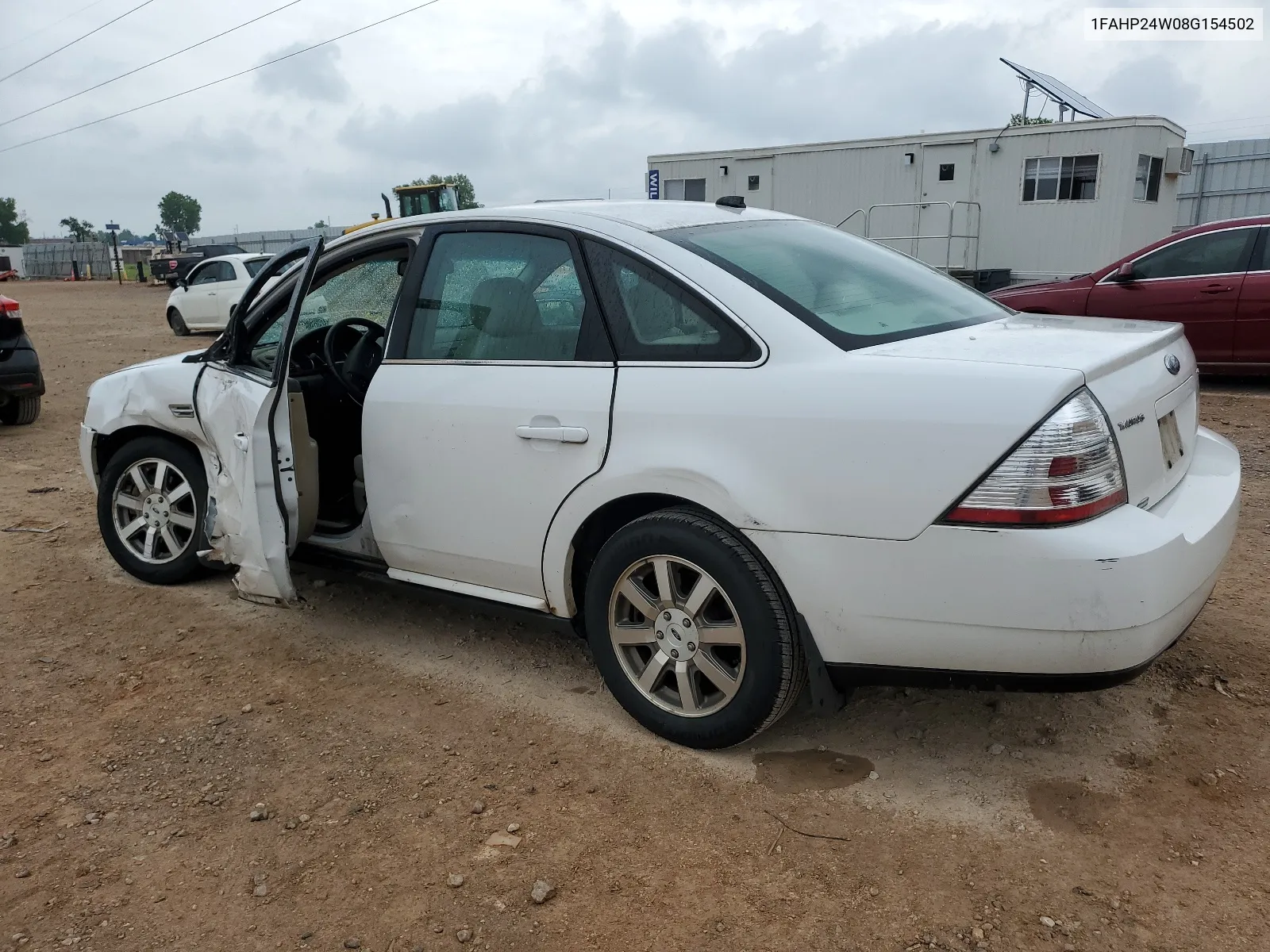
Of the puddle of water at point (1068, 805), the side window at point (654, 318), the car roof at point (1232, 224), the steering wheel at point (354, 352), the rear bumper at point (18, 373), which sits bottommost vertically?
the puddle of water at point (1068, 805)

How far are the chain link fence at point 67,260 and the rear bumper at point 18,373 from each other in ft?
167

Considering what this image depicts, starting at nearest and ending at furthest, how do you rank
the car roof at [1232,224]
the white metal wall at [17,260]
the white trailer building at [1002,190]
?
1. the car roof at [1232,224]
2. the white trailer building at [1002,190]
3. the white metal wall at [17,260]

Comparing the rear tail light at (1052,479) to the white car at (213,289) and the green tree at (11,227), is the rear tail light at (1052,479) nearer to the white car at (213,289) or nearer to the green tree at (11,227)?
the white car at (213,289)

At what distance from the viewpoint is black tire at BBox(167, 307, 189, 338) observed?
18906mm

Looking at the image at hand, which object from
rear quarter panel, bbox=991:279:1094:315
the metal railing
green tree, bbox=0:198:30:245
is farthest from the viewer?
green tree, bbox=0:198:30:245

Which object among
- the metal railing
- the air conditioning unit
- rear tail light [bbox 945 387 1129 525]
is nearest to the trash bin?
the metal railing

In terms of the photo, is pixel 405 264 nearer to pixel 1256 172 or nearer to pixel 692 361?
pixel 692 361

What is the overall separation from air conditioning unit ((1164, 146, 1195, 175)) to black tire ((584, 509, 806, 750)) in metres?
16.3

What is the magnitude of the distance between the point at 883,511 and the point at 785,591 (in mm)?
404

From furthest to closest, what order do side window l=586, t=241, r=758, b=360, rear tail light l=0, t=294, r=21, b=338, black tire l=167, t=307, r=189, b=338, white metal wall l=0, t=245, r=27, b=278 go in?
white metal wall l=0, t=245, r=27, b=278, black tire l=167, t=307, r=189, b=338, rear tail light l=0, t=294, r=21, b=338, side window l=586, t=241, r=758, b=360

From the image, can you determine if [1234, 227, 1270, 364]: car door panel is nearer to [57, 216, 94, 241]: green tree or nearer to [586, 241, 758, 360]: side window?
[586, 241, 758, 360]: side window

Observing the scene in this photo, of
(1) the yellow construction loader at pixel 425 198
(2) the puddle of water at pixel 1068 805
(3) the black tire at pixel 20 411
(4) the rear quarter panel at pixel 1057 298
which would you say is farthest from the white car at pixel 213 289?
(2) the puddle of water at pixel 1068 805

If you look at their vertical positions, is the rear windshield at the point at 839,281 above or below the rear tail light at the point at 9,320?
above

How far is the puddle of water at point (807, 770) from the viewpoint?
289 cm
